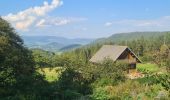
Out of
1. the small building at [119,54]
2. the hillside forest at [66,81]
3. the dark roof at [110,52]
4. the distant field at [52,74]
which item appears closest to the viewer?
the hillside forest at [66,81]

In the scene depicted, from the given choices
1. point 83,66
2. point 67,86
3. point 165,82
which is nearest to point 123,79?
point 83,66

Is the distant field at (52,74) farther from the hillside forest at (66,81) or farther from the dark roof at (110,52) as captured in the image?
the dark roof at (110,52)

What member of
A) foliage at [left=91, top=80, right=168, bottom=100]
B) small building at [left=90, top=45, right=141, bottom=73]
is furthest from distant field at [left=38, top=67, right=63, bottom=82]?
small building at [left=90, top=45, right=141, bottom=73]

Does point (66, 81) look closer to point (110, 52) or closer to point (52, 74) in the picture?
point (52, 74)

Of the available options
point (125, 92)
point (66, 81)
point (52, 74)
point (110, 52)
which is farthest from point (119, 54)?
point (125, 92)

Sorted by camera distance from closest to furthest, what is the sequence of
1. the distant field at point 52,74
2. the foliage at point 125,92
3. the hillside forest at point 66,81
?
1. the hillside forest at point 66,81
2. the foliage at point 125,92
3. the distant field at point 52,74

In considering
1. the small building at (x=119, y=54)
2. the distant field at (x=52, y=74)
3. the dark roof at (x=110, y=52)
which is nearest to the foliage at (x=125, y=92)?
the distant field at (x=52, y=74)

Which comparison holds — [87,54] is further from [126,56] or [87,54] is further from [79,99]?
[79,99]

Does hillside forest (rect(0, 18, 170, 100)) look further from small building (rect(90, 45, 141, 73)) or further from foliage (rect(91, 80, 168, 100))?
small building (rect(90, 45, 141, 73))

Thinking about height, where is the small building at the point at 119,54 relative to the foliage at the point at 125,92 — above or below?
above

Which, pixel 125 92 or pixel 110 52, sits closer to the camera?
pixel 125 92

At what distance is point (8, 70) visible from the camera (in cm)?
2662

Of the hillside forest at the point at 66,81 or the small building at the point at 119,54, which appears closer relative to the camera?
the hillside forest at the point at 66,81

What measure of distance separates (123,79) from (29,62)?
10737 mm
